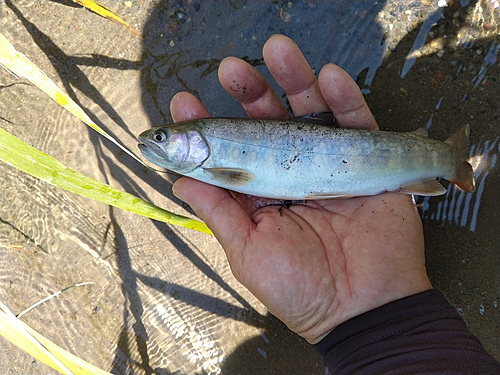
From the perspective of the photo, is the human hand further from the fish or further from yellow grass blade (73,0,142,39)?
yellow grass blade (73,0,142,39)

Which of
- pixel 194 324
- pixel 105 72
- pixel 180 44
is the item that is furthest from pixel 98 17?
pixel 194 324

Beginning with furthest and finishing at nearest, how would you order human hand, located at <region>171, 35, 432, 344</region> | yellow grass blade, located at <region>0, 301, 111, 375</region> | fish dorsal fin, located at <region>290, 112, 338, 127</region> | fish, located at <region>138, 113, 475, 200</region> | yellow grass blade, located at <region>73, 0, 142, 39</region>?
yellow grass blade, located at <region>73, 0, 142, 39</region>, fish dorsal fin, located at <region>290, 112, 338, 127</region>, fish, located at <region>138, 113, 475, 200</region>, human hand, located at <region>171, 35, 432, 344</region>, yellow grass blade, located at <region>0, 301, 111, 375</region>

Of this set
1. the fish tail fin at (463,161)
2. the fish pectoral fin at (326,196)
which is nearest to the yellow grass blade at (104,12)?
the fish pectoral fin at (326,196)

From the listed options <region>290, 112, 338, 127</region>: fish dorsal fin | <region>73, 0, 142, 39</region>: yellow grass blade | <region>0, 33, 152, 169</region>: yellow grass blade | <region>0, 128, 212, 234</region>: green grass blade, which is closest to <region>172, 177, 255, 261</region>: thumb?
<region>0, 128, 212, 234</region>: green grass blade

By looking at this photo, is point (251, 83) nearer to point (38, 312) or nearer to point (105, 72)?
point (105, 72)

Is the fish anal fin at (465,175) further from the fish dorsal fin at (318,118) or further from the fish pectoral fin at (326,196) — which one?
the fish dorsal fin at (318,118)

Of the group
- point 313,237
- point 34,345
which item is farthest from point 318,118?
point 34,345
